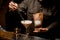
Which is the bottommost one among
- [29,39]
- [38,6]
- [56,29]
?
[56,29]

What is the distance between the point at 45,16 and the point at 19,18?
0.75 meters

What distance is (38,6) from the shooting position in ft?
15.3

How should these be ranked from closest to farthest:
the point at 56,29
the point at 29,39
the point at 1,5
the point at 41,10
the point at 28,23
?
the point at 29,39
the point at 1,5
the point at 28,23
the point at 56,29
the point at 41,10

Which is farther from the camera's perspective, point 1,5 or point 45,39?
point 1,5

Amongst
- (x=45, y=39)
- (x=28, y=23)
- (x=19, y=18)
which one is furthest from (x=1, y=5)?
(x=19, y=18)

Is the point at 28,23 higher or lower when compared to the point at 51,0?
lower

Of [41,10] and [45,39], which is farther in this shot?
[41,10]

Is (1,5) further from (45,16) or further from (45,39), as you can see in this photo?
(45,16)

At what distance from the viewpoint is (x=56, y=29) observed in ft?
14.3

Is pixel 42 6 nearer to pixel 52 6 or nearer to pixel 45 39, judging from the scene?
pixel 52 6

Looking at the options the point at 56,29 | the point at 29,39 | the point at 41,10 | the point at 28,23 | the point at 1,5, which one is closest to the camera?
the point at 29,39

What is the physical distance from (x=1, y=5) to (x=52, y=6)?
1655 mm

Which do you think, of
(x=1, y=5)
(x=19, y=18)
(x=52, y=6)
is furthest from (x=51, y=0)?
(x=1, y=5)

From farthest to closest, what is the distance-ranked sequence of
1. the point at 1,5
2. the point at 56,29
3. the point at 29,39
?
the point at 56,29 → the point at 1,5 → the point at 29,39
